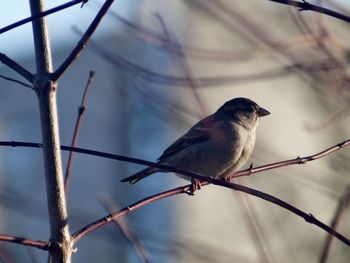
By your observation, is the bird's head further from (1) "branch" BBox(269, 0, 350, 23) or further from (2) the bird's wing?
(1) "branch" BBox(269, 0, 350, 23)

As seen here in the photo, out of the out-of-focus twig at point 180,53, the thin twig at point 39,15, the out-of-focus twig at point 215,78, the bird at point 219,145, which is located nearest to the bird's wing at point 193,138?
the bird at point 219,145

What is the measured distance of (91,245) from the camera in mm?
20422

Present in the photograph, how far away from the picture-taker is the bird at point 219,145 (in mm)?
5031

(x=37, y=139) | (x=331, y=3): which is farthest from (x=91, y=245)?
(x=331, y=3)

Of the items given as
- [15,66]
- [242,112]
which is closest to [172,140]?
[242,112]

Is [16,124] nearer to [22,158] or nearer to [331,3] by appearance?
[22,158]

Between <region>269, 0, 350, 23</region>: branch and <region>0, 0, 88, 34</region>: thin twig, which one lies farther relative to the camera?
<region>0, 0, 88, 34</region>: thin twig

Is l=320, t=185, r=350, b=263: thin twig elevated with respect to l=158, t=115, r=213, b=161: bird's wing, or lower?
lower

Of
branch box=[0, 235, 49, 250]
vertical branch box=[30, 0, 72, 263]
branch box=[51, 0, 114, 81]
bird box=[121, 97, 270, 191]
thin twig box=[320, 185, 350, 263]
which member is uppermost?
bird box=[121, 97, 270, 191]

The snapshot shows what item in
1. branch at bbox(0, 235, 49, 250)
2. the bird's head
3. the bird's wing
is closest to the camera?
branch at bbox(0, 235, 49, 250)

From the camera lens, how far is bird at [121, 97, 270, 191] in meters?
5.03

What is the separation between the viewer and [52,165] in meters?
2.23

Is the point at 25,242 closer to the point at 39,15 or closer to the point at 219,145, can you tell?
the point at 39,15

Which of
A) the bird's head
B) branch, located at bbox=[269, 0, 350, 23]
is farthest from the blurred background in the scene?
branch, located at bbox=[269, 0, 350, 23]
